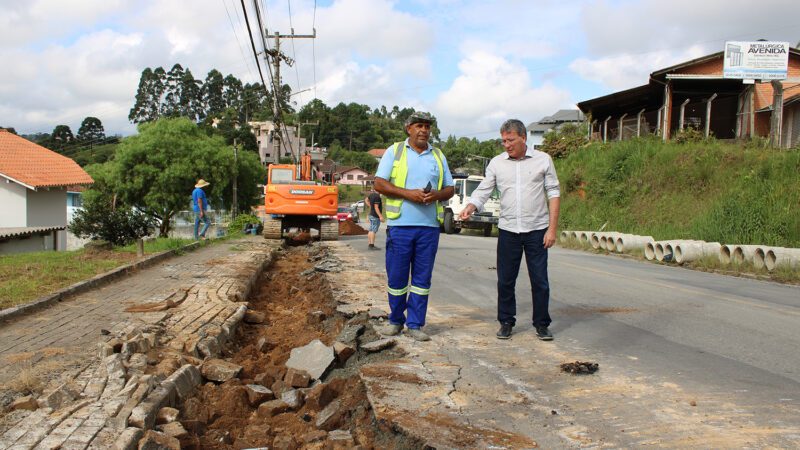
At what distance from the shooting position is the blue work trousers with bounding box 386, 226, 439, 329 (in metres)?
5.66

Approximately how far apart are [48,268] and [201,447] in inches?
288

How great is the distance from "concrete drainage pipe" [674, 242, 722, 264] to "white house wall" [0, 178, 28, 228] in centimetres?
2716

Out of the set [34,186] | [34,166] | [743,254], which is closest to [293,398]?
[743,254]

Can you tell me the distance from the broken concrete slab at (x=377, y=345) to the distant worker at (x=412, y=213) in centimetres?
38

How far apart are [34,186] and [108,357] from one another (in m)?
27.9

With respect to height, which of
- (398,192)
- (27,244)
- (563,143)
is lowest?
(27,244)

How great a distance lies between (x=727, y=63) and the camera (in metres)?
22.8

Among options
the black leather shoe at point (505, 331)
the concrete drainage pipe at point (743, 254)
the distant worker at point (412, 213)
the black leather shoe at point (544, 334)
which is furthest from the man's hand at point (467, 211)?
the concrete drainage pipe at point (743, 254)

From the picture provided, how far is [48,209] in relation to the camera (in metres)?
31.5

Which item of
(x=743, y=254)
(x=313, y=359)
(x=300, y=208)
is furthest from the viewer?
(x=300, y=208)

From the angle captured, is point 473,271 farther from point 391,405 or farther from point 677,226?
point 677,226

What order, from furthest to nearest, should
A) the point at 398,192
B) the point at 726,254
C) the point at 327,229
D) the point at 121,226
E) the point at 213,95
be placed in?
the point at 213,95
the point at 327,229
the point at 121,226
the point at 726,254
the point at 398,192

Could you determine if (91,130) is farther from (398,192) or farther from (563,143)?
(398,192)

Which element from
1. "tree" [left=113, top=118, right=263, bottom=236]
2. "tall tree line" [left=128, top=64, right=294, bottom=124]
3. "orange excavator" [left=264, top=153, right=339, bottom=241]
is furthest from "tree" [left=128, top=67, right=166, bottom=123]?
"orange excavator" [left=264, top=153, right=339, bottom=241]
